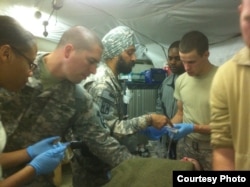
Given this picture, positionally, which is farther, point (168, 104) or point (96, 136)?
point (168, 104)

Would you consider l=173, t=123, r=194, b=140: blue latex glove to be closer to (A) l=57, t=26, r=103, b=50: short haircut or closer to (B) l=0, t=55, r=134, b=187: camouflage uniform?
(B) l=0, t=55, r=134, b=187: camouflage uniform

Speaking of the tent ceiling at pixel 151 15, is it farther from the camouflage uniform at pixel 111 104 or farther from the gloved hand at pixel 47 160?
the gloved hand at pixel 47 160

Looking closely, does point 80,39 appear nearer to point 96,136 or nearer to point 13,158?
point 96,136

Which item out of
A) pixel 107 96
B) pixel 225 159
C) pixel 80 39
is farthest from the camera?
pixel 107 96

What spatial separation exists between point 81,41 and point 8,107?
0.56 m

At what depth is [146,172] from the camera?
1186 millimetres

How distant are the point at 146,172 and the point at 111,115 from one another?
0.89 metres

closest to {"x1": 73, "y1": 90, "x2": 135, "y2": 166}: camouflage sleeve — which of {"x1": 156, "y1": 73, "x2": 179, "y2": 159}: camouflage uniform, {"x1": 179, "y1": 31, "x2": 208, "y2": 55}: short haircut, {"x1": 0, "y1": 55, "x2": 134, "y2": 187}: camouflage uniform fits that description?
{"x1": 0, "y1": 55, "x2": 134, "y2": 187}: camouflage uniform

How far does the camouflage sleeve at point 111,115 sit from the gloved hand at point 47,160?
0.49m

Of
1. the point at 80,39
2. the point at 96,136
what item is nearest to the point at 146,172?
the point at 96,136

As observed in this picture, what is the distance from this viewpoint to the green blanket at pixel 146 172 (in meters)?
1.13

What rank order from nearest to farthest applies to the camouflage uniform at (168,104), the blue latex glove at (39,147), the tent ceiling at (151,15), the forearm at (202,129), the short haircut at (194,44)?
the blue latex glove at (39,147)
the forearm at (202,129)
the short haircut at (194,44)
the tent ceiling at (151,15)
the camouflage uniform at (168,104)

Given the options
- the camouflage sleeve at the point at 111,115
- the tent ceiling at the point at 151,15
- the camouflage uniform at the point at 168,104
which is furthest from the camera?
the camouflage uniform at the point at 168,104

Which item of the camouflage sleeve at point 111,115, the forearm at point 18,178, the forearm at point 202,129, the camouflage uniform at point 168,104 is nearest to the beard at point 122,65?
the camouflage sleeve at point 111,115
